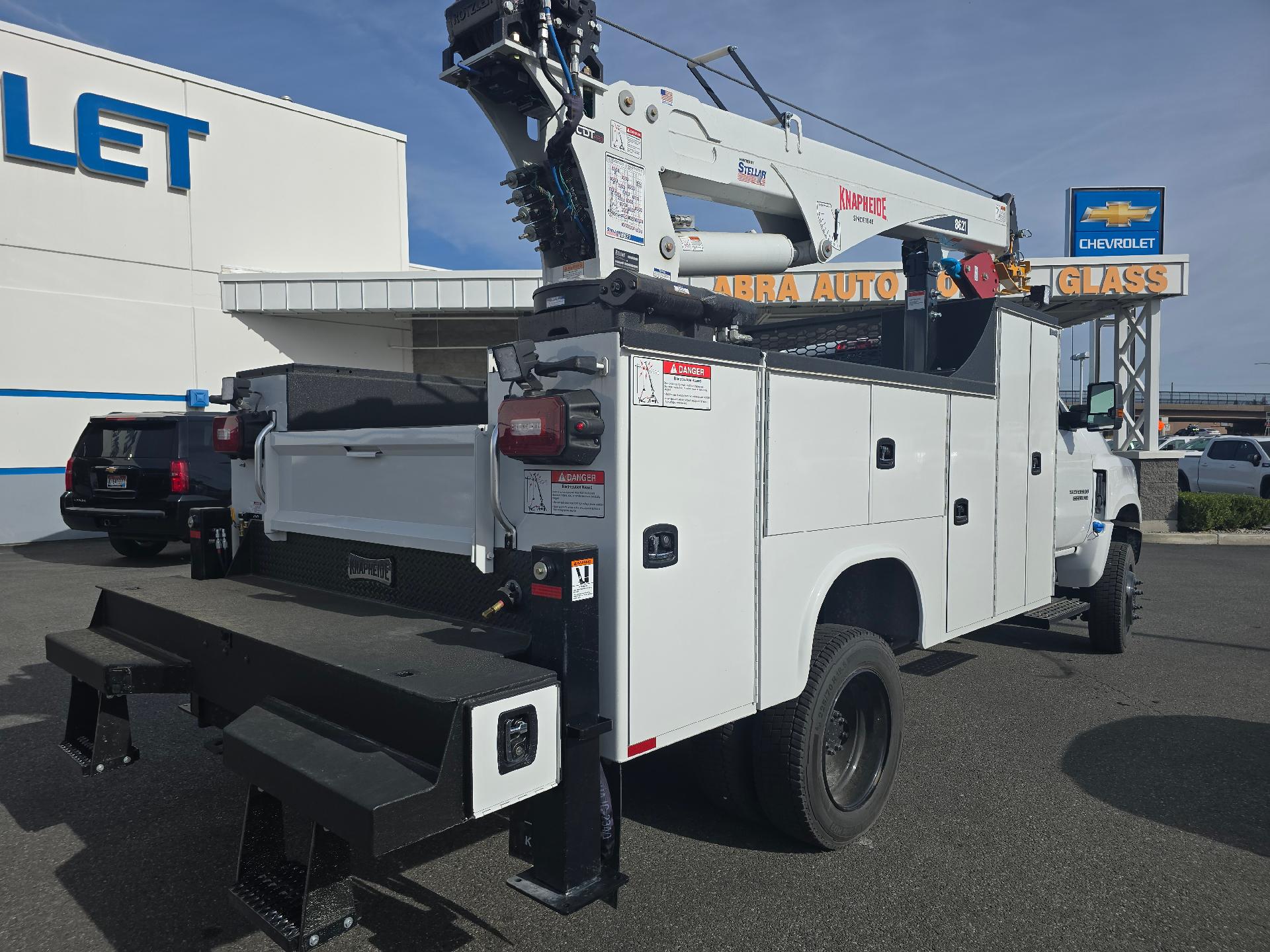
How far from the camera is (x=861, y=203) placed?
5680mm

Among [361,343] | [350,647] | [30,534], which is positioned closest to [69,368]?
[30,534]

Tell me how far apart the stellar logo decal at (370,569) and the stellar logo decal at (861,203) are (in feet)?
12.3

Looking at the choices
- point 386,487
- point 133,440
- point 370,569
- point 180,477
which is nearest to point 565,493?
point 386,487

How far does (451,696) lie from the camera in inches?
85.5

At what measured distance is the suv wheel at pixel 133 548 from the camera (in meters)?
11.6

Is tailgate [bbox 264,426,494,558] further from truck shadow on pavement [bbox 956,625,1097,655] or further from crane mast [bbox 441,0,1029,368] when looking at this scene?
truck shadow on pavement [bbox 956,625,1097,655]

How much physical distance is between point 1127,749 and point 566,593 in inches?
145

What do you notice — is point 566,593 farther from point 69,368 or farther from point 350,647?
point 69,368

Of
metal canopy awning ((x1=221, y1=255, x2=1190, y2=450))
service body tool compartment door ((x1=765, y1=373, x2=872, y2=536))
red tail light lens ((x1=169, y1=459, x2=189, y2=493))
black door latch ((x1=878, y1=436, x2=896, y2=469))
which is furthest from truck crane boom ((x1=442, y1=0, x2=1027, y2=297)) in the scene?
metal canopy awning ((x1=221, y1=255, x2=1190, y2=450))

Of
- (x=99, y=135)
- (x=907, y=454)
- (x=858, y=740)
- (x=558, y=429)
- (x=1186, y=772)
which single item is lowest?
(x=1186, y=772)

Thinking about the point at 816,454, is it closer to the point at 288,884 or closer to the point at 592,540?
the point at 592,540

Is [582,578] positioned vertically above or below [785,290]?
below

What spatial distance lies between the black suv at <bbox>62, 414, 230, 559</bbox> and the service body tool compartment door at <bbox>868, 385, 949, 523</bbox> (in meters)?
9.21

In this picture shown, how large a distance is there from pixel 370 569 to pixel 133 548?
9.98 metres
